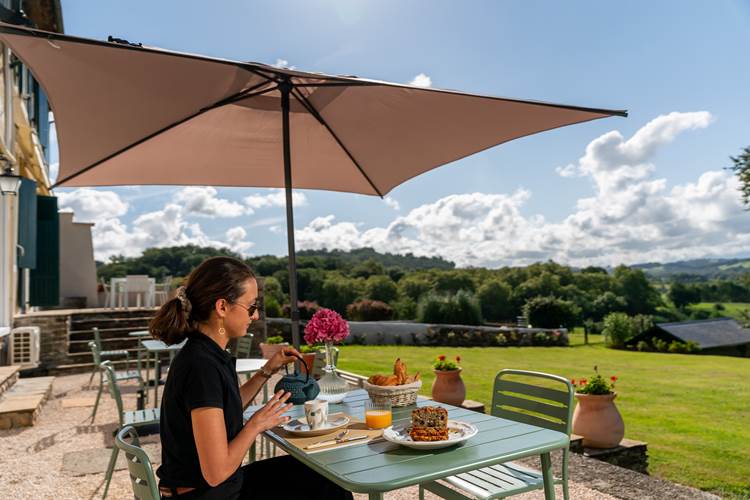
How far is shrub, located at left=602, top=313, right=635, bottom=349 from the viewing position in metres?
23.5

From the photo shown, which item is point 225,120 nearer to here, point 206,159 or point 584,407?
point 206,159

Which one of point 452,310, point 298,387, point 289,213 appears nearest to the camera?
point 298,387

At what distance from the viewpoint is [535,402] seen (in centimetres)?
236

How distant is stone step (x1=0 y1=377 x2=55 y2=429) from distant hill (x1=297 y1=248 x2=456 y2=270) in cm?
2699

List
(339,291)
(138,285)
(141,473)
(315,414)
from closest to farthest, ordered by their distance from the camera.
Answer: (141,473) → (315,414) → (138,285) → (339,291)

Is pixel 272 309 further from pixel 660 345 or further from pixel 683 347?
pixel 683 347

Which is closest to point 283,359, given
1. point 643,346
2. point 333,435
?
point 333,435

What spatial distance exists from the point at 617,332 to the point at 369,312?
1098 cm

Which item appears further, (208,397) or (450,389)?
(450,389)

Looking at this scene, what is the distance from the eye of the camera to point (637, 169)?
235 feet

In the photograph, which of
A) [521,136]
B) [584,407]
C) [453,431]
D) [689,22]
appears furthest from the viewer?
[689,22]

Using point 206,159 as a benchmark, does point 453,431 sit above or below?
below

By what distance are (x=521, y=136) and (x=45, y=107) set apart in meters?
11.1

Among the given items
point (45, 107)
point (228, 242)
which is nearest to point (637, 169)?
point (228, 242)
